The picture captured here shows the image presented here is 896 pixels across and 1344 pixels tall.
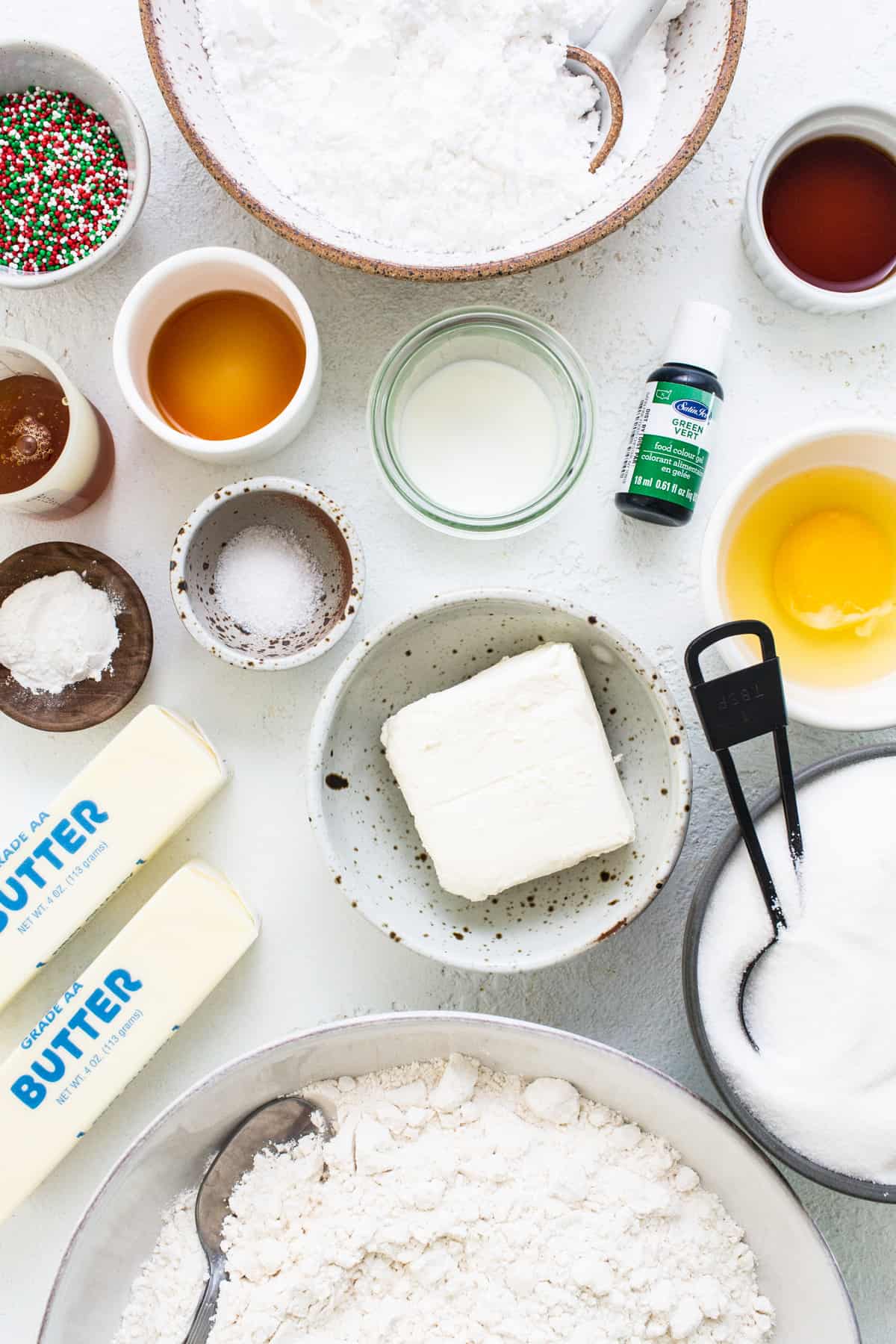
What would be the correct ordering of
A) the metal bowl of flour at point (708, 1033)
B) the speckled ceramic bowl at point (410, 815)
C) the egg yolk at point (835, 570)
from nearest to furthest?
the metal bowl of flour at point (708, 1033), the speckled ceramic bowl at point (410, 815), the egg yolk at point (835, 570)

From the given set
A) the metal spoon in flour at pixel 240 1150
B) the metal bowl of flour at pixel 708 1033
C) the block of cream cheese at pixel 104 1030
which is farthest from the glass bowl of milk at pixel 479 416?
the metal spoon in flour at pixel 240 1150

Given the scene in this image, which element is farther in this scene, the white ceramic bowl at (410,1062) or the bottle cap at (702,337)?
the bottle cap at (702,337)

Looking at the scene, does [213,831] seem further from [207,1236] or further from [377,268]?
[377,268]

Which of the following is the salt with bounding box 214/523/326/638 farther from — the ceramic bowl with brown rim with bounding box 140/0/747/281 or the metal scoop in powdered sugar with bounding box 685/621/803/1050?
the metal scoop in powdered sugar with bounding box 685/621/803/1050

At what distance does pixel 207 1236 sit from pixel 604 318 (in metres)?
1.08

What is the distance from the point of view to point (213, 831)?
1179 mm

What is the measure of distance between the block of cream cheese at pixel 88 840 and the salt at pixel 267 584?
15cm

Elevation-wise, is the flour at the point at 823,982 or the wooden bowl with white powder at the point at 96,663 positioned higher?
the wooden bowl with white powder at the point at 96,663

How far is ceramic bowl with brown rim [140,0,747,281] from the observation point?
3.23 ft

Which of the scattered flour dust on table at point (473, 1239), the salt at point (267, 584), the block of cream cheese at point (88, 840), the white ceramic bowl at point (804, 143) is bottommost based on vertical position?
the scattered flour dust on table at point (473, 1239)

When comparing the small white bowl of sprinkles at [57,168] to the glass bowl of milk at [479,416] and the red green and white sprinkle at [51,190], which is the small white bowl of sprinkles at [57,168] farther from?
the glass bowl of milk at [479,416]

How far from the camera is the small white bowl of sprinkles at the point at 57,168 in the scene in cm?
111

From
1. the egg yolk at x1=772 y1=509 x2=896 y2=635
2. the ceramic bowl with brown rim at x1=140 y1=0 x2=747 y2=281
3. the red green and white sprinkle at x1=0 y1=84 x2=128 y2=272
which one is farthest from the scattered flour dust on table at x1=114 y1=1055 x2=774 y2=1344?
the red green and white sprinkle at x1=0 y1=84 x2=128 y2=272

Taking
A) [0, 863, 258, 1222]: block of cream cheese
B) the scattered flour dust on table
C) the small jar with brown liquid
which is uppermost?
the small jar with brown liquid
